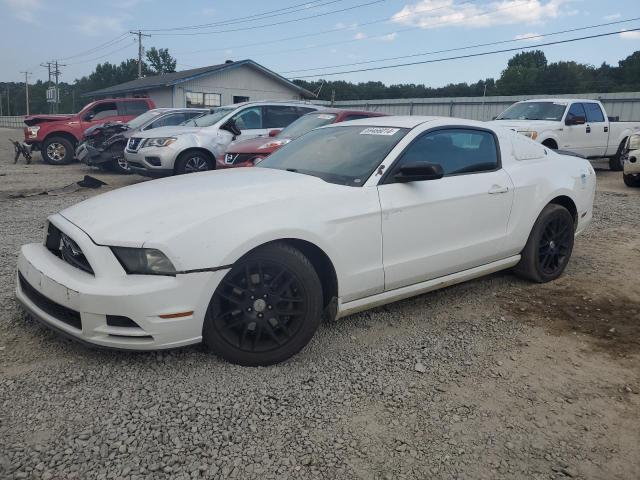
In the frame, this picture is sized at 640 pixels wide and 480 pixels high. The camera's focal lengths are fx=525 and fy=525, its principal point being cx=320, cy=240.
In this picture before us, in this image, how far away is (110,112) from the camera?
52.0 ft

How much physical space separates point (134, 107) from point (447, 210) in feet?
47.1

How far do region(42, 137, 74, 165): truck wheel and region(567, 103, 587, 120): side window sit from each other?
525 inches

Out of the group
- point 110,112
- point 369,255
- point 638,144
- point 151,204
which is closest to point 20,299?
point 151,204

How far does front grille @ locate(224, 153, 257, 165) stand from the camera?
8.45 m

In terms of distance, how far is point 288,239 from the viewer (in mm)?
3098

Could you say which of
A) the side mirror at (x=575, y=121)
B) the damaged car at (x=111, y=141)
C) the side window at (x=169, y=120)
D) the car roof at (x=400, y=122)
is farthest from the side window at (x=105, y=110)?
the car roof at (x=400, y=122)

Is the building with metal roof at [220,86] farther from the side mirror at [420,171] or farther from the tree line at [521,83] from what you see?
the side mirror at [420,171]

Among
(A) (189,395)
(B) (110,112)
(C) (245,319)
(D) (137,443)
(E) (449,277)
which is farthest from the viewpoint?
(B) (110,112)

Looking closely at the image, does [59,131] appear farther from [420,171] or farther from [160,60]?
[160,60]

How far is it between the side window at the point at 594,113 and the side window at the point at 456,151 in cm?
991

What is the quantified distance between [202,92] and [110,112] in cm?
1370

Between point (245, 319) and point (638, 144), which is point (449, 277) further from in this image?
point (638, 144)

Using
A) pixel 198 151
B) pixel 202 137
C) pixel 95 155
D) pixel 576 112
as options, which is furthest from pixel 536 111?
pixel 95 155

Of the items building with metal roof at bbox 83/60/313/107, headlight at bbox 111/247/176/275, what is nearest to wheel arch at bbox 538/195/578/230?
headlight at bbox 111/247/176/275
